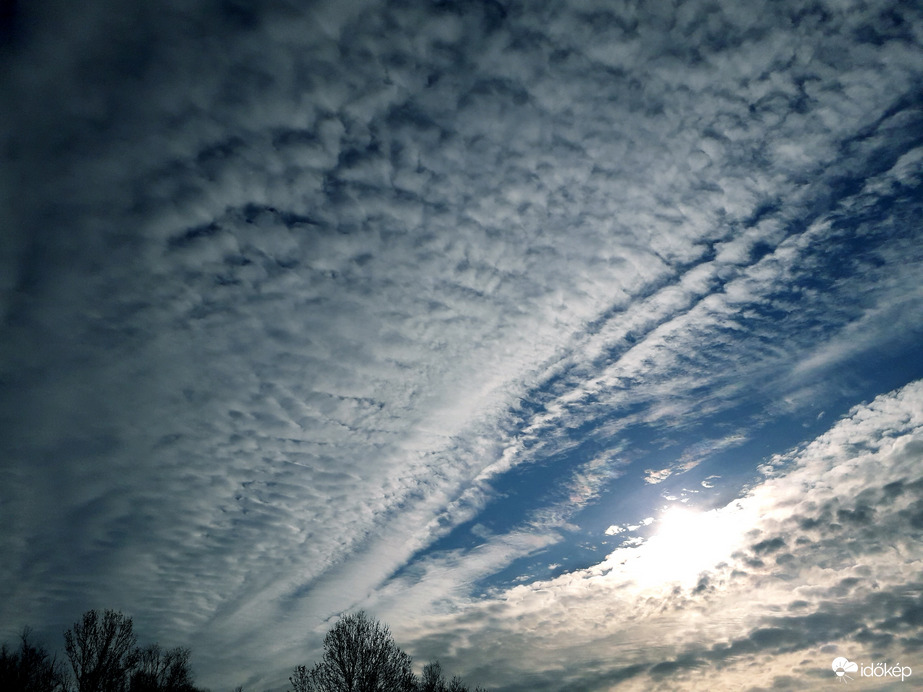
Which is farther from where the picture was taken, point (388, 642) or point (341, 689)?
point (388, 642)

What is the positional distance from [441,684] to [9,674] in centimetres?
3514

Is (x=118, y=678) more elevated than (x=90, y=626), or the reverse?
(x=90, y=626)

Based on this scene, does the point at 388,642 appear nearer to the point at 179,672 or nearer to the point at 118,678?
the point at 118,678

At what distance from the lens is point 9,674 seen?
31.2m

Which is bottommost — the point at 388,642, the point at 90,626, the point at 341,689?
the point at 341,689

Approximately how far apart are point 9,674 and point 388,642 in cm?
2475

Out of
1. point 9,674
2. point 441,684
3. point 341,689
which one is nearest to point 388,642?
point 341,689

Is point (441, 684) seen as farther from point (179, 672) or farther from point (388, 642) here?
point (179, 672)

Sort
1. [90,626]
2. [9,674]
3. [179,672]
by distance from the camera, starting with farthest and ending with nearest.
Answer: [179,672], [90,626], [9,674]

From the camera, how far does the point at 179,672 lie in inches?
1634

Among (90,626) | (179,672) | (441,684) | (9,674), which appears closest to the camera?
(9,674)

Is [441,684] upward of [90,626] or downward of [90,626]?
downward

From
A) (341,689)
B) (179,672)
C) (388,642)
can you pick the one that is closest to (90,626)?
(179,672)

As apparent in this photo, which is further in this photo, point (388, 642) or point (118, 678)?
point (388, 642)
